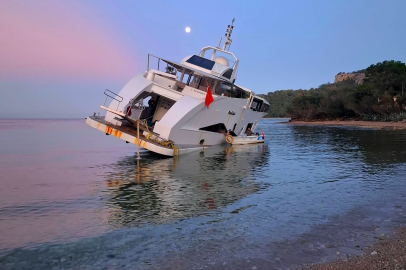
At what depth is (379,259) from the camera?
4.56 m

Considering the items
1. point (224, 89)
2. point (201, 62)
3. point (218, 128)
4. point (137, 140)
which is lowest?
point (137, 140)

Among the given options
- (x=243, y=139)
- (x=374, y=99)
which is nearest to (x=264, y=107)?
(x=243, y=139)

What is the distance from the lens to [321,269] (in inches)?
171

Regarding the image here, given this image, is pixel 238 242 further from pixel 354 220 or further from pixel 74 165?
pixel 74 165

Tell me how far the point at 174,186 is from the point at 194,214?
9.22ft

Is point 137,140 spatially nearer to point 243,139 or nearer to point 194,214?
point 194,214

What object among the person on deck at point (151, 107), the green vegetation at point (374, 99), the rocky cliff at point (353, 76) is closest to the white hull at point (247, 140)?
the person on deck at point (151, 107)

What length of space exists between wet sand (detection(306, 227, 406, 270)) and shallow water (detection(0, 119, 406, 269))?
0.22 metres

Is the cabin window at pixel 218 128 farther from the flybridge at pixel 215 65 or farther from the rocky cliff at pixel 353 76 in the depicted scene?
the rocky cliff at pixel 353 76

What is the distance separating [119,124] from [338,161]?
970 centimetres

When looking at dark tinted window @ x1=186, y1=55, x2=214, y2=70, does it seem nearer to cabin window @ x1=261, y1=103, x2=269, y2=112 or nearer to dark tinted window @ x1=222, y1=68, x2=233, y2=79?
dark tinted window @ x1=222, y1=68, x2=233, y2=79

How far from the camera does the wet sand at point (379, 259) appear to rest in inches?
172

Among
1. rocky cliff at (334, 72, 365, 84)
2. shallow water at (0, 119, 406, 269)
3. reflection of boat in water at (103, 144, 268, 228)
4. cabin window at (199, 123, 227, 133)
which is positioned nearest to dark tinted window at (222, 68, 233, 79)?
cabin window at (199, 123, 227, 133)

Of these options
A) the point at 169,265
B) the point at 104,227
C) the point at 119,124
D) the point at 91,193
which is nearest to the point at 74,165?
the point at 119,124
